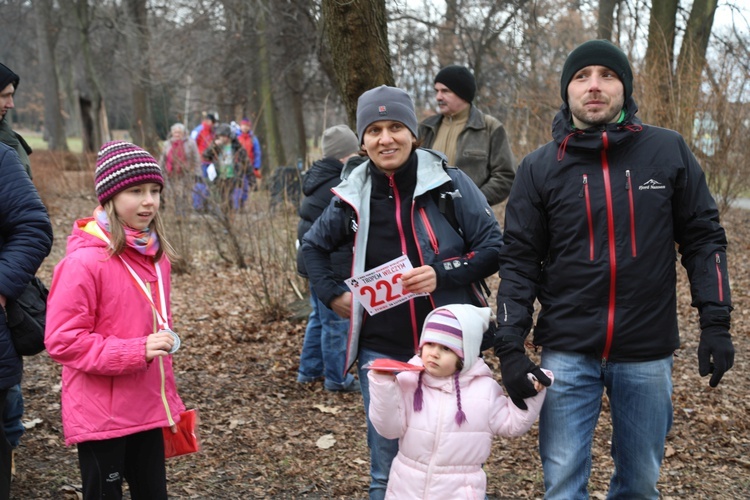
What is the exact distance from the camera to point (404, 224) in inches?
120

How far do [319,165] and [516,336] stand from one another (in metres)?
2.70

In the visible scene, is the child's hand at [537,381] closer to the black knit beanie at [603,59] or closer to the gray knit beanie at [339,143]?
the black knit beanie at [603,59]

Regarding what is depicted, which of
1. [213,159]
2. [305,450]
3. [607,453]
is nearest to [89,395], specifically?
[305,450]

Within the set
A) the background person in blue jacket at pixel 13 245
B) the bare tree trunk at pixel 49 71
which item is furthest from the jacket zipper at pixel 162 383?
the bare tree trunk at pixel 49 71

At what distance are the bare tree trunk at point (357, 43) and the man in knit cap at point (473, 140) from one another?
0.51 meters

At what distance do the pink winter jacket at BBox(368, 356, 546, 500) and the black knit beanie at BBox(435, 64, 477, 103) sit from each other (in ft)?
8.96

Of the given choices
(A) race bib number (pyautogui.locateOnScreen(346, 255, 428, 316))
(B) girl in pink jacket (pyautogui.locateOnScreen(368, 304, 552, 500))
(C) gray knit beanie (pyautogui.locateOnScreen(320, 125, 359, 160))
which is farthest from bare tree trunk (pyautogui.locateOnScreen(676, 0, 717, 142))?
(B) girl in pink jacket (pyautogui.locateOnScreen(368, 304, 552, 500))

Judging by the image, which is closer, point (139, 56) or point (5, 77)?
point (5, 77)

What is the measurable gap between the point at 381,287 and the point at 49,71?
24967 mm

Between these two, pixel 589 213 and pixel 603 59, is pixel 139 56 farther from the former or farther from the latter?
pixel 589 213

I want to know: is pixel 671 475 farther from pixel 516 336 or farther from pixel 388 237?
pixel 388 237

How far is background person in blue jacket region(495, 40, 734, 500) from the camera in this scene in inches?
106

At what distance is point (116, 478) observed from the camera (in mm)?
2994

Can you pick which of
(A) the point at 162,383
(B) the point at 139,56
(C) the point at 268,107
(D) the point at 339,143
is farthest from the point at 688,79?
(B) the point at 139,56
